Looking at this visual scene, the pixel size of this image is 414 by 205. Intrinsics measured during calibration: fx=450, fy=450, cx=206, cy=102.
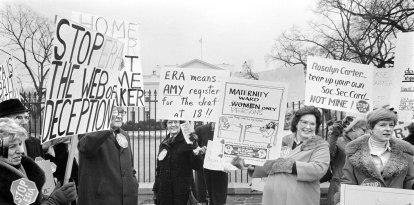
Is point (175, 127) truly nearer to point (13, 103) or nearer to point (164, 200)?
point (164, 200)

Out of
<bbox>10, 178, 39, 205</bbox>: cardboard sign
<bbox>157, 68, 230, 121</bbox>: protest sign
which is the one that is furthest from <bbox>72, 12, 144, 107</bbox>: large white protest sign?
<bbox>10, 178, 39, 205</bbox>: cardboard sign

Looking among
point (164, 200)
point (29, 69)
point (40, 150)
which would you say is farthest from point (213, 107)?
point (29, 69)

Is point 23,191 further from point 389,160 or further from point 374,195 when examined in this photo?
point 389,160

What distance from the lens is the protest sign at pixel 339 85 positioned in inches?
225

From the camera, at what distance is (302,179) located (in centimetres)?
393

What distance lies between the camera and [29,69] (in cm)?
2784

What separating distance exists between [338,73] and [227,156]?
Answer: 2468mm

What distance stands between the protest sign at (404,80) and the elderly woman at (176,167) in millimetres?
2396

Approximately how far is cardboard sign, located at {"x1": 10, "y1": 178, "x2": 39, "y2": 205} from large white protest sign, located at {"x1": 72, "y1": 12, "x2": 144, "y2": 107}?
2.98 m

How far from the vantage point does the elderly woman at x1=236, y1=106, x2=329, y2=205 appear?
3.96m

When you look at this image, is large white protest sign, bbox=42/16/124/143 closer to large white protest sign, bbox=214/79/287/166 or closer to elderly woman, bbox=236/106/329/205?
large white protest sign, bbox=214/79/287/166

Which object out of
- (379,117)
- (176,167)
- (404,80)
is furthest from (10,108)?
(404,80)

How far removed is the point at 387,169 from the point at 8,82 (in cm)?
515

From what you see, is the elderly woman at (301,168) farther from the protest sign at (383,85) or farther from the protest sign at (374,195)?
the protest sign at (383,85)
